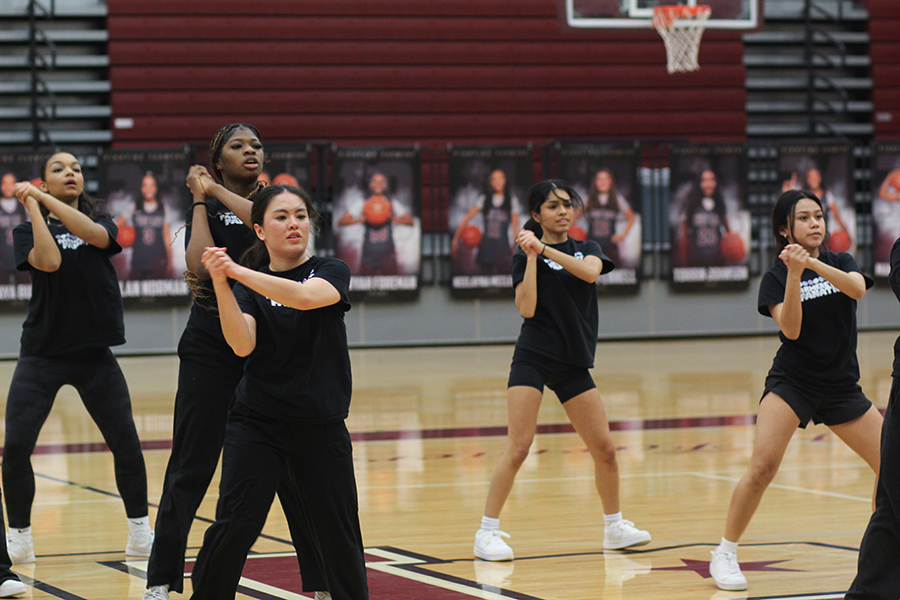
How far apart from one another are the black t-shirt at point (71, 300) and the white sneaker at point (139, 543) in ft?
2.52

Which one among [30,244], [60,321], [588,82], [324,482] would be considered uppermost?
[588,82]

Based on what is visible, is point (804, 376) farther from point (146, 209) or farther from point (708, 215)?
point (708, 215)

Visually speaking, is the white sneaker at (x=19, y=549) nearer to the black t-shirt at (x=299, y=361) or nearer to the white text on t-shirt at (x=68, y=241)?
the white text on t-shirt at (x=68, y=241)

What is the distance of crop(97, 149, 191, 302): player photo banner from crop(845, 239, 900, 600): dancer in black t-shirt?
10.7 meters

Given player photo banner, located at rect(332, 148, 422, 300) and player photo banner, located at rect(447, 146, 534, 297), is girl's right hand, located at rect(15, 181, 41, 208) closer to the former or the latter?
player photo banner, located at rect(332, 148, 422, 300)

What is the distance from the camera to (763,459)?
4.30 metres

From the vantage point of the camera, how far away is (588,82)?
1538 cm

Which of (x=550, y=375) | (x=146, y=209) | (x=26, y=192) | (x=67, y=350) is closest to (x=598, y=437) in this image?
(x=550, y=375)

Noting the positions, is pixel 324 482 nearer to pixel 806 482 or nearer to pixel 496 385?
pixel 806 482

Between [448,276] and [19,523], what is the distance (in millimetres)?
9424

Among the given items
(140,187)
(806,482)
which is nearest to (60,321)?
(806,482)

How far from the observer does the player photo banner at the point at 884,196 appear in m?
14.7

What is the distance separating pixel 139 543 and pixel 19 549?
1.51 ft

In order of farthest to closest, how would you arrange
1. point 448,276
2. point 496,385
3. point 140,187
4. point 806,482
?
point 448,276 → point 140,187 → point 496,385 → point 806,482
